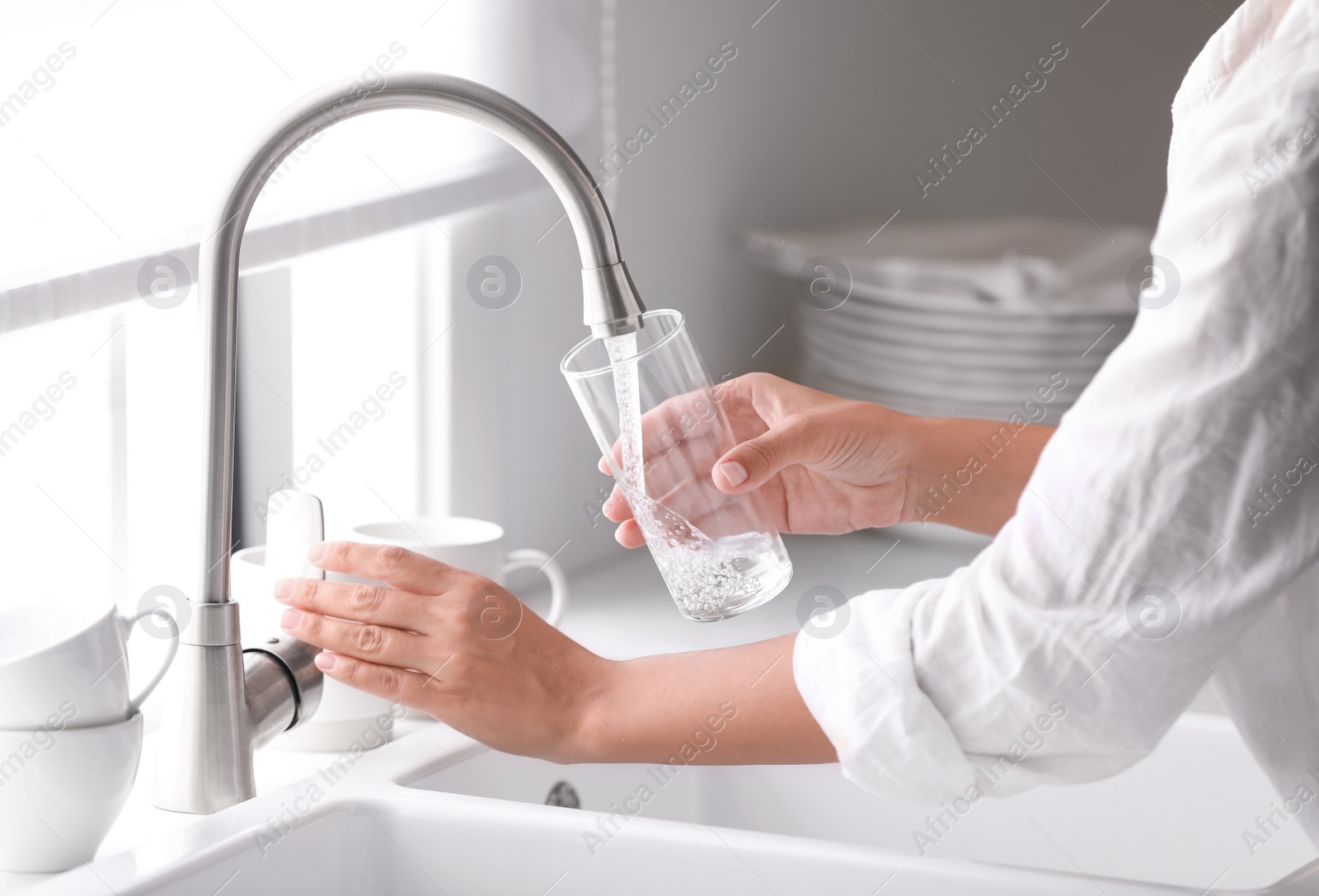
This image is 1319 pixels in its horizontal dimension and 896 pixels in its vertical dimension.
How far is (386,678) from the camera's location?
59cm

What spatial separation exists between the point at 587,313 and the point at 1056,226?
1022 millimetres

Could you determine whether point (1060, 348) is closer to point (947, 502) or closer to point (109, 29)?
point (947, 502)

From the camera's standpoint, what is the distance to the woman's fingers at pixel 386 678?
0.59 metres

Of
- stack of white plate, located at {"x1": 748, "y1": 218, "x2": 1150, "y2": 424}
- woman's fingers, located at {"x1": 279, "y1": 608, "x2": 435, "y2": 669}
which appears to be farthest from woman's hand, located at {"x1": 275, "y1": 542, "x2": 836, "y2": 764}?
stack of white plate, located at {"x1": 748, "y1": 218, "x2": 1150, "y2": 424}

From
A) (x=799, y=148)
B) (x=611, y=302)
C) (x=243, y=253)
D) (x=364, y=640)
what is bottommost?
(x=364, y=640)

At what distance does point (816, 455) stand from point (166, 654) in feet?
1.09

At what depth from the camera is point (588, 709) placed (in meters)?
0.60

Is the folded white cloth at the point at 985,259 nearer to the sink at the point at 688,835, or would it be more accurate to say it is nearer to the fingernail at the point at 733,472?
the sink at the point at 688,835

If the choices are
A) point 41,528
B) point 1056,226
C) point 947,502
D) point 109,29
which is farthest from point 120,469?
point 1056,226

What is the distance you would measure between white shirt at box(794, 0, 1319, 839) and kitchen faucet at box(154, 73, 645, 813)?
0.55 ft

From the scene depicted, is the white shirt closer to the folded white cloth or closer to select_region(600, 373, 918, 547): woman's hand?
select_region(600, 373, 918, 547): woman's hand

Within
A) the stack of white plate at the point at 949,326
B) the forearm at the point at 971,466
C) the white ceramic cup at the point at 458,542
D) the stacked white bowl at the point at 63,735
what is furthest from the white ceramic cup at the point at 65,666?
the stack of white plate at the point at 949,326

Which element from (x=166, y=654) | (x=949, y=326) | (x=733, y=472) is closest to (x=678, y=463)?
(x=733, y=472)

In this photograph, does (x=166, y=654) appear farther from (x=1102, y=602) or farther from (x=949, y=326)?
(x=949, y=326)
